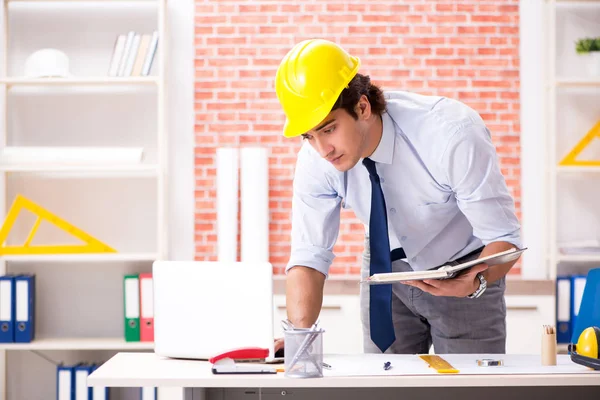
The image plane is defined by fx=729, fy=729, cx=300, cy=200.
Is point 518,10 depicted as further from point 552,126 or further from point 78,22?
point 78,22

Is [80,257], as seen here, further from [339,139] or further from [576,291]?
[576,291]

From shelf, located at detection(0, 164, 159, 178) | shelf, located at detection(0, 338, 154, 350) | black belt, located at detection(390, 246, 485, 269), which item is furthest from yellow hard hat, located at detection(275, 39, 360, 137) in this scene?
shelf, located at detection(0, 338, 154, 350)

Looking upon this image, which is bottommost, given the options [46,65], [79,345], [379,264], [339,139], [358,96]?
[79,345]

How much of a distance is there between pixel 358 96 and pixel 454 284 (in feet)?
1.82

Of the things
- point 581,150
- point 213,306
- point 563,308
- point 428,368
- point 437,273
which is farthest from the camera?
point 581,150

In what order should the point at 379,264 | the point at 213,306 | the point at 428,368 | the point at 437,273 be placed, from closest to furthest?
the point at 437,273 → the point at 428,368 → the point at 213,306 → the point at 379,264

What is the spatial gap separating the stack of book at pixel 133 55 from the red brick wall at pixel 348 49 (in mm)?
297

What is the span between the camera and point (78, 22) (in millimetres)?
3947

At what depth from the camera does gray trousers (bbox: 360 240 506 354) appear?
219 cm

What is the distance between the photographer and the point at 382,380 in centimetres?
163

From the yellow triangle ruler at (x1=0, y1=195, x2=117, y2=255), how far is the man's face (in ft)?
6.88

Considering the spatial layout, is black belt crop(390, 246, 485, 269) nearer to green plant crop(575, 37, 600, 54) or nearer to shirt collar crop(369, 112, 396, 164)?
shirt collar crop(369, 112, 396, 164)

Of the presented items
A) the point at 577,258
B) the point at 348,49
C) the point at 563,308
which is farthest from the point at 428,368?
the point at 348,49

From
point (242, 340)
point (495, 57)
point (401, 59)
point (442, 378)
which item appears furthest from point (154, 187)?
point (442, 378)
